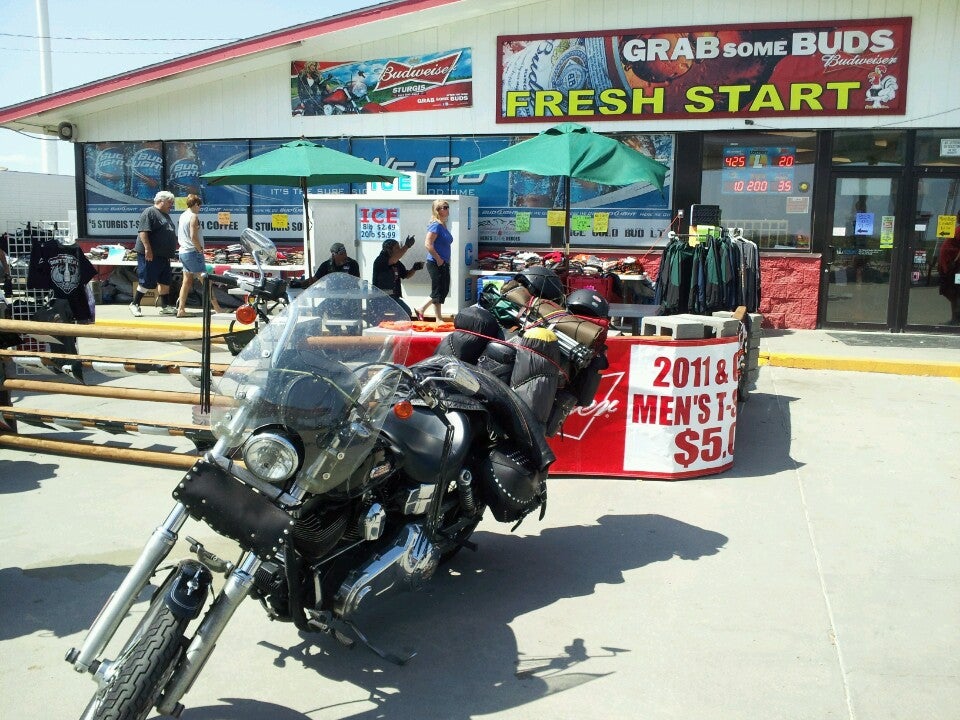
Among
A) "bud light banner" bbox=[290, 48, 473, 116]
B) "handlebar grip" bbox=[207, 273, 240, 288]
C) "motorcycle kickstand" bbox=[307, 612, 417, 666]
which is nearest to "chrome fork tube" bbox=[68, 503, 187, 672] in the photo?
"motorcycle kickstand" bbox=[307, 612, 417, 666]

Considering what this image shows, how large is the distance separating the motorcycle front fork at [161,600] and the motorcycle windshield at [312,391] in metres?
0.42

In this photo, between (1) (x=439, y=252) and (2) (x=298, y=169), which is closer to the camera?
(2) (x=298, y=169)

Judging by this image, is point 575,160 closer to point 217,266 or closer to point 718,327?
point 718,327

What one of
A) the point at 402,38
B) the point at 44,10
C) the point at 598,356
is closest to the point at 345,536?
the point at 598,356

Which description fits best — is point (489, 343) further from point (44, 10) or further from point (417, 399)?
point (44, 10)

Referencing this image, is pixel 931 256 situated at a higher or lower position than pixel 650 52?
lower

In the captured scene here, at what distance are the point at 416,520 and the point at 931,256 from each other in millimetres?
11122

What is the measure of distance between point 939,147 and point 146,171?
41.6ft

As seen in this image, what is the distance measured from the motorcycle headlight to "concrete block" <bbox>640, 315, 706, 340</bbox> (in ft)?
12.3

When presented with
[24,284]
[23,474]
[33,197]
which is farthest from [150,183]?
[33,197]

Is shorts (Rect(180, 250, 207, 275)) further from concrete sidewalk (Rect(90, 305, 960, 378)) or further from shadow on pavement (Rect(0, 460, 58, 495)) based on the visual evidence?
shadow on pavement (Rect(0, 460, 58, 495))

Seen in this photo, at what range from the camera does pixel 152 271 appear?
13633 mm

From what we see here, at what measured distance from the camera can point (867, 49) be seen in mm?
12359

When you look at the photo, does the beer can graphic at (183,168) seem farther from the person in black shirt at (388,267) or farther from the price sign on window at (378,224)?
the person in black shirt at (388,267)
